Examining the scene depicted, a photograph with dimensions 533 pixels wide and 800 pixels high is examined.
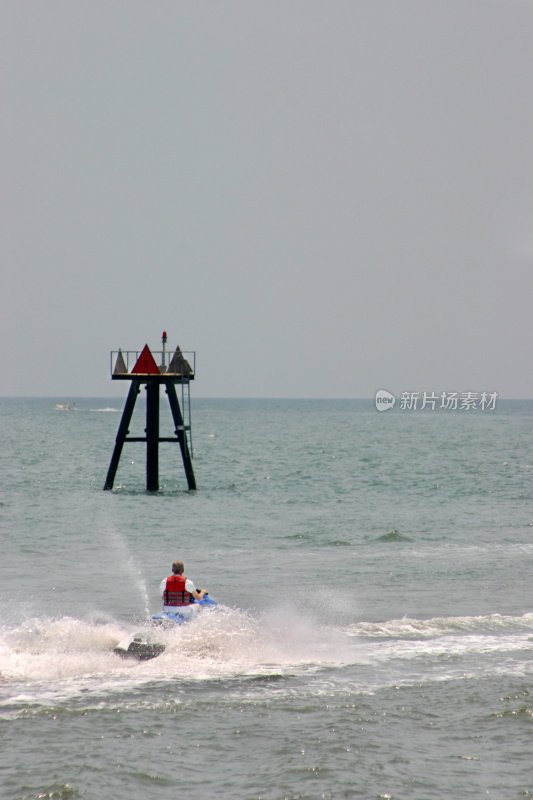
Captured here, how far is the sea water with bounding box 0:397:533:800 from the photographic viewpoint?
392 inches

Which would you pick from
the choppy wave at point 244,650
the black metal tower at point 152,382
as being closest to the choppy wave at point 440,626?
the choppy wave at point 244,650

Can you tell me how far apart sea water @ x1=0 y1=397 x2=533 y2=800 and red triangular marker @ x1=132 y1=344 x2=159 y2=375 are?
246 inches

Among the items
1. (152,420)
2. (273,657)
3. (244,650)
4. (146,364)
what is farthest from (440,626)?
(152,420)

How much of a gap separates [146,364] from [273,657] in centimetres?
2426

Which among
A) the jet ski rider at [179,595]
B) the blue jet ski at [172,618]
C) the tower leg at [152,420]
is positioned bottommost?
the blue jet ski at [172,618]

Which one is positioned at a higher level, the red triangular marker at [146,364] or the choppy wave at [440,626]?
the red triangular marker at [146,364]

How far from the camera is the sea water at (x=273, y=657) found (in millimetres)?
9953

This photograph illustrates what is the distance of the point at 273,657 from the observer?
14484 mm

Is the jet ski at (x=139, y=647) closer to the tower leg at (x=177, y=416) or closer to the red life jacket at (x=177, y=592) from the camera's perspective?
the red life jacket at (x=177, y=592)

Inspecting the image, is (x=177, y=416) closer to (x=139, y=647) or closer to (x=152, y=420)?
(x=152, y=420)

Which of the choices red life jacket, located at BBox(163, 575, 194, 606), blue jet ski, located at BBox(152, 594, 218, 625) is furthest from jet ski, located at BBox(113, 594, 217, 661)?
red life jacket, located at BBox(163, 575, 194, 606)

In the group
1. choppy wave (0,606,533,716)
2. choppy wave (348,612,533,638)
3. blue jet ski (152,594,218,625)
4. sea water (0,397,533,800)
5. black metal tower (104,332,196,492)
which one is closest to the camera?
sea water (0,397,533,800)

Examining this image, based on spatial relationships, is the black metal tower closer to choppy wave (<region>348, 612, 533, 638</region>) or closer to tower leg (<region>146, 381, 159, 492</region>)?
tower leg (<region>146, 381, 159, 492</region>)

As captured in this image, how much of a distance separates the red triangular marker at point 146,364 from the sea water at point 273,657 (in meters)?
6.25
